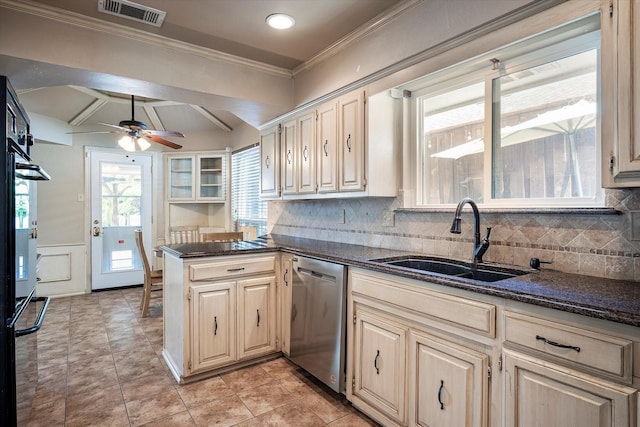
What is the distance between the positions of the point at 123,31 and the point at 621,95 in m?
2.90

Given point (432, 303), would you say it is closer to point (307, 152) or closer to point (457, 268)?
point (457, 268)

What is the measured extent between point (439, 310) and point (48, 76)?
293 centimetres

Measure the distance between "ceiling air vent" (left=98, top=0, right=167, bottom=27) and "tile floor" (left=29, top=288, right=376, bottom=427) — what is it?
254 cm

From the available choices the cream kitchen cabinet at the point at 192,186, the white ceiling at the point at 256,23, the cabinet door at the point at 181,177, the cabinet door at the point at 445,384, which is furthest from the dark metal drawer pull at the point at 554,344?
the cabinet door at the point at 181,177

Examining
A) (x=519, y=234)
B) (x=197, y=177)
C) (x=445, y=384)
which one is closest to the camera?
(x=445, y=384)

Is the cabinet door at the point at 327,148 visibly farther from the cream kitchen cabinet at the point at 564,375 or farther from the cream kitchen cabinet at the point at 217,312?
the cream kitchen cabinet at the point at 564,375

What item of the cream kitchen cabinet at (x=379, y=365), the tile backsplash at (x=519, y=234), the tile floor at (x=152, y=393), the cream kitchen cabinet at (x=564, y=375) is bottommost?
the tile floor at (x=152, y=393)

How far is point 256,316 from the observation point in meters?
2.73

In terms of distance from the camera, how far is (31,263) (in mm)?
2223

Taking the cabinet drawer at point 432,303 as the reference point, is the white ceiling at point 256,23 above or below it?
above

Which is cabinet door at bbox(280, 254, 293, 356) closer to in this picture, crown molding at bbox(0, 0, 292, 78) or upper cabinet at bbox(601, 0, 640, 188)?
Result: crown molding at bbox(0, 0, 292, 78)

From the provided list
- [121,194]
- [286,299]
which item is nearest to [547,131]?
[286,299]

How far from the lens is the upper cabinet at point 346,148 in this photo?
2486mm

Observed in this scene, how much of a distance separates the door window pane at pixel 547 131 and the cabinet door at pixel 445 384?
101 cm
